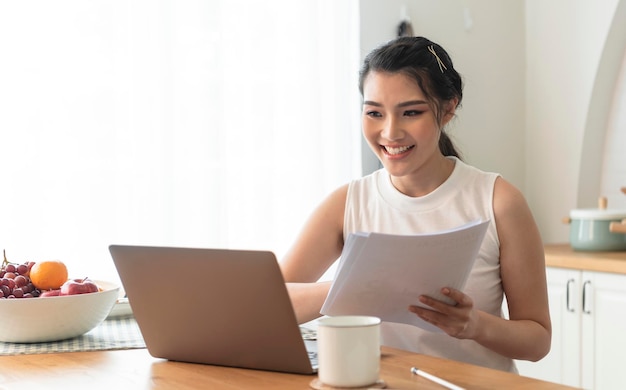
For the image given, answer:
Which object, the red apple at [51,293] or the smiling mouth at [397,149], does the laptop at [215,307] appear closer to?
the red apple at [51,293]

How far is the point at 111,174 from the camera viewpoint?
2855 mm

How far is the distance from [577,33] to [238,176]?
1.62 metres

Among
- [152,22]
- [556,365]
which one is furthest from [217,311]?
[556,365]

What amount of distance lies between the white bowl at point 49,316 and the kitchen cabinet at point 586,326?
1.90 m

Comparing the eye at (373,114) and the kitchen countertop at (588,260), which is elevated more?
the eye at (373,114)

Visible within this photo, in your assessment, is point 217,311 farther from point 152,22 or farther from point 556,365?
point 556,365

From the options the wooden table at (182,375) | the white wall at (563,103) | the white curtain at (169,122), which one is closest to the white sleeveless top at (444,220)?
the wooden table at (182,375)

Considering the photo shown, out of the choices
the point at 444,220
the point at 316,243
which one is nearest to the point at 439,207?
the point at 444,220

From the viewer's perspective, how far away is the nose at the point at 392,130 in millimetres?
1771

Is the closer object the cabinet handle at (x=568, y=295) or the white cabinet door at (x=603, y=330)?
the white cabinet door at (x=603, y=330)

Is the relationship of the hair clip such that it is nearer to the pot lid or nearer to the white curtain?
the white curtain

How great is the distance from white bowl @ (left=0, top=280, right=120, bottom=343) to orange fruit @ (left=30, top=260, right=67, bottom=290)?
0.27ft

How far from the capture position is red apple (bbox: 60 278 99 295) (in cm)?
162

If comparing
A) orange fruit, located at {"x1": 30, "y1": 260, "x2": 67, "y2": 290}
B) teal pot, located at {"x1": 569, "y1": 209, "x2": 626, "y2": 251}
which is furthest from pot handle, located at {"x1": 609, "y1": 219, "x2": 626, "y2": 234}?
orange fruit, located at {"x1": 30, "y1": 260, "x2": 67, "y2": 290}
